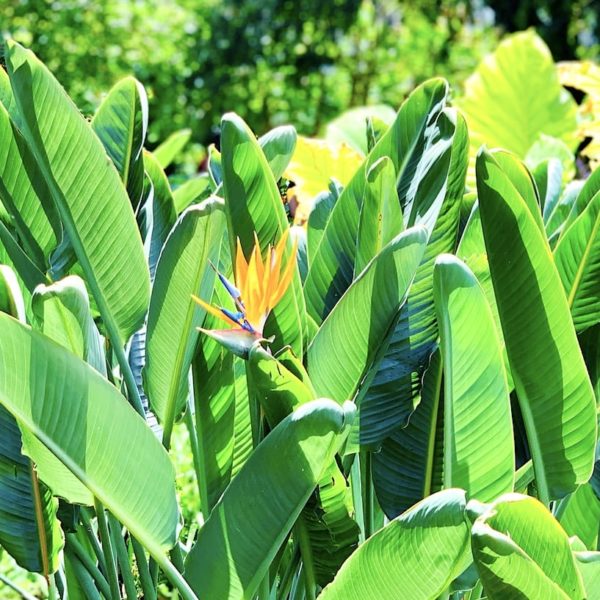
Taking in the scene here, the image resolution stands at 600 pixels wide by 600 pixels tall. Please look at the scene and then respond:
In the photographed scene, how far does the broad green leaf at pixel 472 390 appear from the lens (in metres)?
1.12

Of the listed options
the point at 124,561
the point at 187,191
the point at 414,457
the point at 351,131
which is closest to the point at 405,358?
the point at 414,457

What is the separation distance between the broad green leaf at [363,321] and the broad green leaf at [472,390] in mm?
55

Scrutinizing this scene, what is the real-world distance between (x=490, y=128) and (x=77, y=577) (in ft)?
8.10

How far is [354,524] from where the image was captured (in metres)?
1.28

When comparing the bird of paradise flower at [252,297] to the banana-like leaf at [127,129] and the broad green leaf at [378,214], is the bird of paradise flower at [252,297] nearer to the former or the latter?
the broad green leaf at [378,214]

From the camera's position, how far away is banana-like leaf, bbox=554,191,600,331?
135 cm

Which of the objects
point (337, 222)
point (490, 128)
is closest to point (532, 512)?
point (337, 222)

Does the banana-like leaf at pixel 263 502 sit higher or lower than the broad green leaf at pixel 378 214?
A: lower

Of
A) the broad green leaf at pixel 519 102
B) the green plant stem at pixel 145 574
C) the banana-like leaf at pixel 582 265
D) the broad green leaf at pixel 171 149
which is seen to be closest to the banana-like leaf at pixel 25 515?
the green plant stem at pixel 145 574

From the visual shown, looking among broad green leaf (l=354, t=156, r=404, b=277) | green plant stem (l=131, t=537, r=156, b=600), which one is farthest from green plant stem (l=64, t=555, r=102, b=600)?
broad green leaf (l=354, t=156, r=404, b=277)

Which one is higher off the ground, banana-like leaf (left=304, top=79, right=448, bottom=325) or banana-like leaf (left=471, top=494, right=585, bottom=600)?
banana-like leaf (left=304, top=79, right=448, bottom=325)

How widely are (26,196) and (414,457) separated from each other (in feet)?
2.12

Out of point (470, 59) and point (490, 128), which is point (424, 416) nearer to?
point (490, 128)

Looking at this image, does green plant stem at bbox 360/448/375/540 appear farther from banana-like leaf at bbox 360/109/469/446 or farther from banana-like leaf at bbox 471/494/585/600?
banana-like leaf at bbox 471/494/585/600
